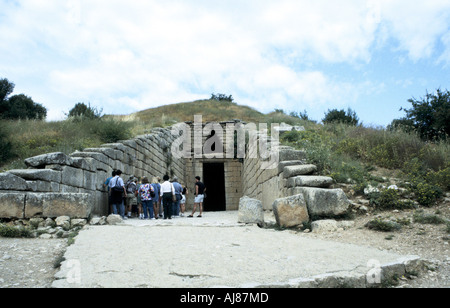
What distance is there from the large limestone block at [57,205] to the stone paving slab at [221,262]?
1.04 meters

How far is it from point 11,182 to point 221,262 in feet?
16.2

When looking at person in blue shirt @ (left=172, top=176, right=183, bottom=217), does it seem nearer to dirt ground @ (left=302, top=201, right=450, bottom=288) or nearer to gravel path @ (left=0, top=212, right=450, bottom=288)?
gravel path @ (left=0, top=212, right=450, bottom=288)

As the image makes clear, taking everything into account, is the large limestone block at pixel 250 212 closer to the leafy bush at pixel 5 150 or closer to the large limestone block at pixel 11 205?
the large limestone block at pixel 11 205

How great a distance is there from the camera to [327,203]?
6.91 meters

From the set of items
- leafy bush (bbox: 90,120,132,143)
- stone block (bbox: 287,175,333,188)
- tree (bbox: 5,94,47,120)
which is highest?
tree (bbox: 5,94,47,120)

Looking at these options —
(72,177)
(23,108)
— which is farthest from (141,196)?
(23,108)

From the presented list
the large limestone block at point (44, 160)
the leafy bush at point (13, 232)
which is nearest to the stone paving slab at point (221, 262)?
the leafy bush at point (13, 232)

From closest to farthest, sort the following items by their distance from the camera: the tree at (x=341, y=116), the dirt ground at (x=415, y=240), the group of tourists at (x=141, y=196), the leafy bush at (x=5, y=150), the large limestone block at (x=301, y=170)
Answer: the dirt ground at (x=415, y=240) < the large limestone block at (x=301, y=170) < the leafy bush at (x=5, y=150) < the group of tourists at (x=141, y=196) < the tree at (x=341, y=116)

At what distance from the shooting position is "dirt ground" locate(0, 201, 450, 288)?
12.4ft

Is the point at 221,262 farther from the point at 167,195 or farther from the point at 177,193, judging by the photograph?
the point at 177,193

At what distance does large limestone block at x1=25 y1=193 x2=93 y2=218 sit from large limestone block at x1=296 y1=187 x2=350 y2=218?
4577 millimetres

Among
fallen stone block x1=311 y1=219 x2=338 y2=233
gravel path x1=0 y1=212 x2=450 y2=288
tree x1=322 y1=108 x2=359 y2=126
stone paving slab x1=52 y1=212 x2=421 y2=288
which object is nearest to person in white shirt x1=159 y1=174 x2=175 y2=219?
gravel path x1=0 y1=212 x2=450 y2=288

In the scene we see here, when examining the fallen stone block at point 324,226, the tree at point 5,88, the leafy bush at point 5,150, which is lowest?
the fallen stone block at point 324,226

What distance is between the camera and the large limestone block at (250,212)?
7.60m
